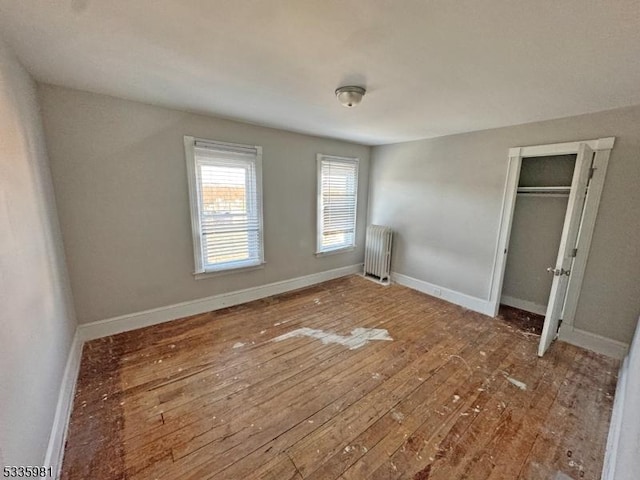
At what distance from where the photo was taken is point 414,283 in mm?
4156

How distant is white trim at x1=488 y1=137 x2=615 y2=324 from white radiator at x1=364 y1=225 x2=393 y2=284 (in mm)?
1554

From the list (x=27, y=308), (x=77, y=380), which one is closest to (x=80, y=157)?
(x=27, y=308)

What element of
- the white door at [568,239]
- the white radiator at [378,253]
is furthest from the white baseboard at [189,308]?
the white door at [568,239]

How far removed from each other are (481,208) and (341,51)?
2793 mm

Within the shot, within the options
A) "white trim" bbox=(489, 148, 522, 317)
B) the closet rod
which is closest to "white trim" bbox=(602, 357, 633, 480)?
"white trim" bbox=(489, 148, 522, 317)

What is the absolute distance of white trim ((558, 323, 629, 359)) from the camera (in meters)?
2.45

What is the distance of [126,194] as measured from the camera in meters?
2.56

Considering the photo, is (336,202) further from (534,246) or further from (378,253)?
(534,246)

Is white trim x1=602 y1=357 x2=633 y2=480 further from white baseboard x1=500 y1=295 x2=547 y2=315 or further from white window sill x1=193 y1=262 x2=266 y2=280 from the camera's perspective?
white window sill x1=193 y1=262 x2=266 y2=280

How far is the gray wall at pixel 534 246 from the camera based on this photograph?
10.4 ft

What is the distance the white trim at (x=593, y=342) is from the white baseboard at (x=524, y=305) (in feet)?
1.87

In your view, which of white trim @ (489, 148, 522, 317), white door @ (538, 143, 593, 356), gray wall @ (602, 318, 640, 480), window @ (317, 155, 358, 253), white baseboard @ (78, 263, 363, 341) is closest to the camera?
gray wall @ (602, 318, 640, 480)

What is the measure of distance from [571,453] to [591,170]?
2.44 metres

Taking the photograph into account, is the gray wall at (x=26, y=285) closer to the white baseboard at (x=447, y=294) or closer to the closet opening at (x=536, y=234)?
the white baseboard at (x=447, y=294)
